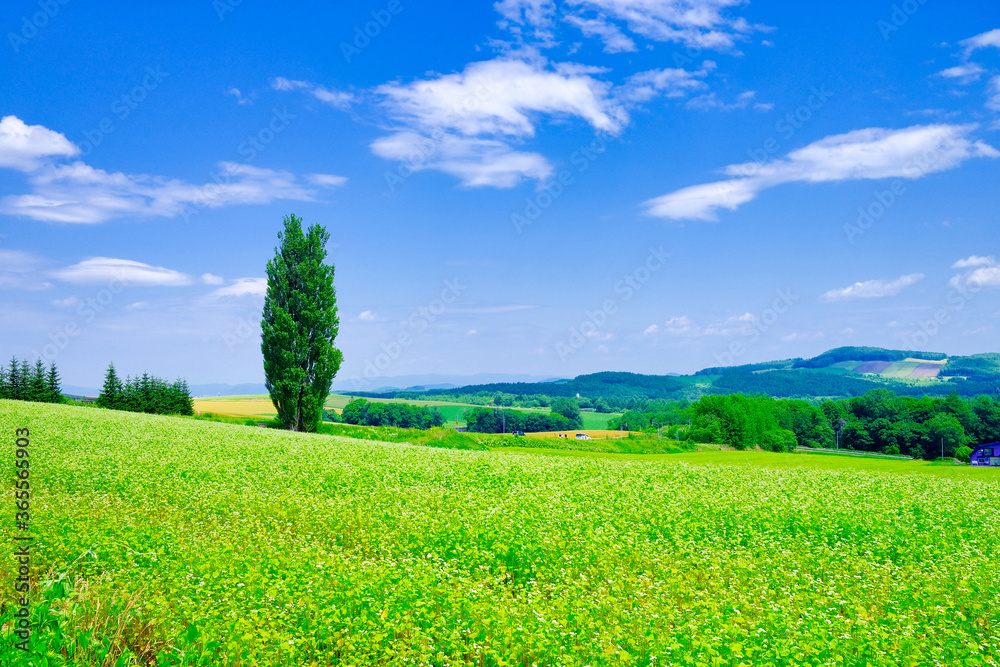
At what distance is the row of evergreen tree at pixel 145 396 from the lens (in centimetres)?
6675

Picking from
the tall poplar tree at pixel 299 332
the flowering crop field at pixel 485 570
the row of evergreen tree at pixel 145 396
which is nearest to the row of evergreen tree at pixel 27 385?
the row of evergreen tree at pixel 145 396

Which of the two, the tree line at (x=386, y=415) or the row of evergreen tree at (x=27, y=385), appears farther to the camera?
the tree line at (x=386, y=415)

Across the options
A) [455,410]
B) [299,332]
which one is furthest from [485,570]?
[455,410]

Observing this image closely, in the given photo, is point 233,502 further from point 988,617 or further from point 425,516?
point 988,617

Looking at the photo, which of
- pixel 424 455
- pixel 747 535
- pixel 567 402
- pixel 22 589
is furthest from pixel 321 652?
pixel 567 402

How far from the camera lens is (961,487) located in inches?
750

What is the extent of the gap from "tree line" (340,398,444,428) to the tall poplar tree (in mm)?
68954

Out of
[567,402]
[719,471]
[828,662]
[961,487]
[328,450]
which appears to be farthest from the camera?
[567,402]

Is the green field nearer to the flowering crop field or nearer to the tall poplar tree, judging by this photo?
the tall poplar tree

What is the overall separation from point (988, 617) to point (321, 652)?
909 cm

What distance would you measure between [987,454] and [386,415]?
99269 mm

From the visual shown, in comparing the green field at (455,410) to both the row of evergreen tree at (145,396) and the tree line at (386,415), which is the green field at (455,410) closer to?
the tree line at (386,415)

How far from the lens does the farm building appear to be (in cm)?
8375

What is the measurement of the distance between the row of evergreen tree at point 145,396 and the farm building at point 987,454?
103759 millimetres
